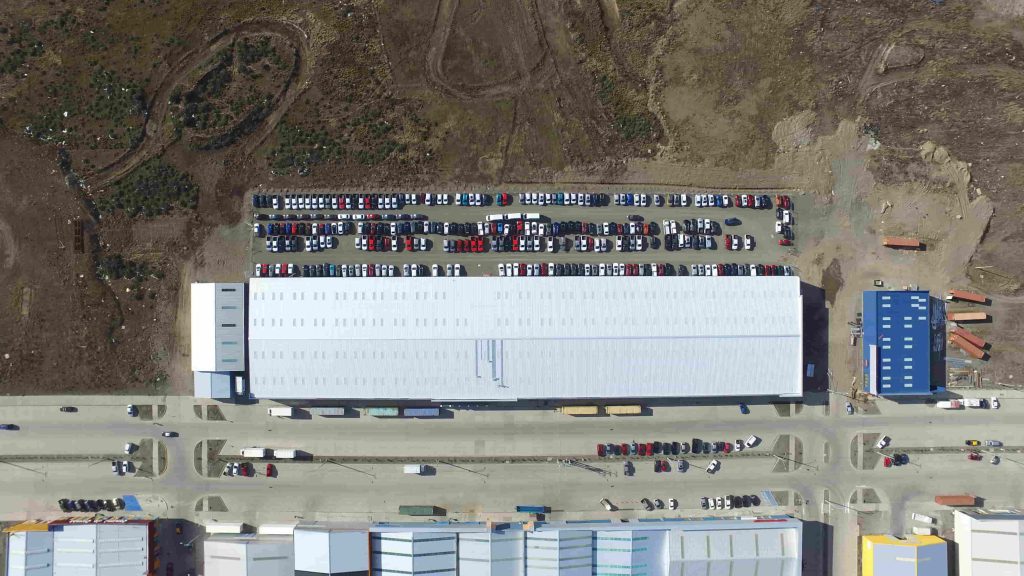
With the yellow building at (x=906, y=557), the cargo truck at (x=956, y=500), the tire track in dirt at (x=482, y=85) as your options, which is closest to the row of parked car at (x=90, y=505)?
the tire track in dirt at (x=482, y=85)

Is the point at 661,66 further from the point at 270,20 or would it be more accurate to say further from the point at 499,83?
the point at 270,20

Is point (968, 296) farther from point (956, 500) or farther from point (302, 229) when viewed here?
point (302, 229)

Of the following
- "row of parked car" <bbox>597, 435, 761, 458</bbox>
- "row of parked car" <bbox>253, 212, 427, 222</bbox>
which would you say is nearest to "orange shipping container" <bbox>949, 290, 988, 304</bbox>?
"row of parked car" <bbox>597, 435, 761, 458</bbox>

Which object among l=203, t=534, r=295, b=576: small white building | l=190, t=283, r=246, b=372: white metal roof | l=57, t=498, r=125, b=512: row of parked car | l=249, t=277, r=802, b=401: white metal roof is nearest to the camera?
l=249, t=277, r=802, b=401: white metal roof

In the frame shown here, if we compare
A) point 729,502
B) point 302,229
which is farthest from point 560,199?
point 729,502

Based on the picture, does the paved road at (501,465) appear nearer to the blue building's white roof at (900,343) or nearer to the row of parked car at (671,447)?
the row of parked car at (671,447)

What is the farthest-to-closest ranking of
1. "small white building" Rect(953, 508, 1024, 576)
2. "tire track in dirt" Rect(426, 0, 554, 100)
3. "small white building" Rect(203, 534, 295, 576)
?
"tire track in dirt" Rect(426, 0, 554, 100)
"small white building" Rect(953, 508, 1024, 576)
"small white building" Rect(203, 534, 295, 576)

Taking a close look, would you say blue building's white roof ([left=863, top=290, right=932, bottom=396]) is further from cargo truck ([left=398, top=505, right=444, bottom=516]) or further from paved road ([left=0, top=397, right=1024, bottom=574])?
cargo truck ([left=398, top=505, right=444, bottom=516])
